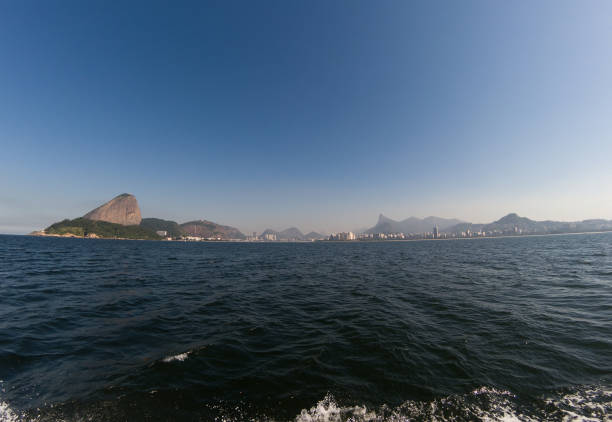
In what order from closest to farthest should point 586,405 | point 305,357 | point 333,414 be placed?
point 333,414
point 586,405
point 305,357

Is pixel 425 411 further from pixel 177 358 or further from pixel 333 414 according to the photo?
pixel 177 358

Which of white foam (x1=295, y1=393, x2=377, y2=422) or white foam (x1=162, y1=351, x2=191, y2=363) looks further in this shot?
Result: white foam (x1=162, y1=351, x2=191, y2=363)

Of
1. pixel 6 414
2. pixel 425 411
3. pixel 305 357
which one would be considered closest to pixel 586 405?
pixel 425 411

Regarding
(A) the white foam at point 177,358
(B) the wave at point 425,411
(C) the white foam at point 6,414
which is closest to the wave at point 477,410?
(B) the wave at point 425,411

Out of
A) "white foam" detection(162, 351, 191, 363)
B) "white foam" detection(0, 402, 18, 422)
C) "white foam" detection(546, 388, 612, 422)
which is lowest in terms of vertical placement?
"white foam" detection(546, 388, 612, 422)

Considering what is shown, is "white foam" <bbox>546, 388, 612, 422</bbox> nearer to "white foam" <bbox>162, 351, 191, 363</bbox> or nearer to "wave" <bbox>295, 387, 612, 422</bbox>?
"wave" <bbox>295, 387, 612, 422</bbox>

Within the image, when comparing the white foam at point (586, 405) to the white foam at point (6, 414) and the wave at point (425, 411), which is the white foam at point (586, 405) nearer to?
the wave at point (425, 411)

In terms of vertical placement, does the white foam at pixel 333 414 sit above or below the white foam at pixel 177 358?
below

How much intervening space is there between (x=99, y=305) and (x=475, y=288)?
25120mm

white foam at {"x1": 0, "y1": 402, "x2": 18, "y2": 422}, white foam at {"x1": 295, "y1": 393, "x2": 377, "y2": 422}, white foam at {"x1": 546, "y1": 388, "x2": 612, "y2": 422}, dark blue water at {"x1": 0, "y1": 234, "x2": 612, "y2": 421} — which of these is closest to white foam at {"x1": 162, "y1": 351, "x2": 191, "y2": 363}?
dark blue water at {"x1": 0, "y1": 234, "x2": 612, "y2": 421}

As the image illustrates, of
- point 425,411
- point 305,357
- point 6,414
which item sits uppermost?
point 6,414

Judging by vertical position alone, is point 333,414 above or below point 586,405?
above

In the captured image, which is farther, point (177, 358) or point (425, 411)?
point (177, 358)

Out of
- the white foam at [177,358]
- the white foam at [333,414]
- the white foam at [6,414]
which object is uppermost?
the white foam at [6,414]
